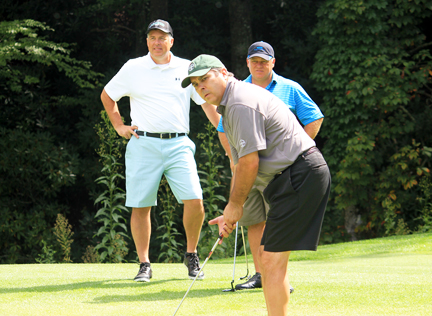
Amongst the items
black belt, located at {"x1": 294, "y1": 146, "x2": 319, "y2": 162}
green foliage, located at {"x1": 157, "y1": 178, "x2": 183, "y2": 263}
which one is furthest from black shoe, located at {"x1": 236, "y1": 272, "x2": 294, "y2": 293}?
green foliage, located at {"x1": 157, "y1": 178, "x2": 183, "y2": 263}

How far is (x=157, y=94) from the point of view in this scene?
461 centimetres

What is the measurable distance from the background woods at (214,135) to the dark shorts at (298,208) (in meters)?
5.58

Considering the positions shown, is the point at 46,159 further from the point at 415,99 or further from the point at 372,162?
the point at 415,99

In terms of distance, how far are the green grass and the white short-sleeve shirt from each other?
53.8 inches

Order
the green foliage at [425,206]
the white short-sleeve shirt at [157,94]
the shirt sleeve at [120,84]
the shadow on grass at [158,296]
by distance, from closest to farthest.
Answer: the shadow on grass at [158,296] < the white short-sleeve shirt at [157,94] < the shirt sleeve at [120,84] < the green foliage at [425,206]

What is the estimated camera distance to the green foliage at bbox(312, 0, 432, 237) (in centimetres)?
960

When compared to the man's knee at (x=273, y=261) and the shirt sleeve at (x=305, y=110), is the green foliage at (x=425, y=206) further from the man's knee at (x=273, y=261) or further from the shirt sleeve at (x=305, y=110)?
the man's knee at (x=273, y=261)

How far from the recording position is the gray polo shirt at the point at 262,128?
2674 mm

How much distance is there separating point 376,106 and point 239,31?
3.37m

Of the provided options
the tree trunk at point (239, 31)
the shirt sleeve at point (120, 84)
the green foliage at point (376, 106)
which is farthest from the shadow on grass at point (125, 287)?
the tree trunk at point (239, 31)

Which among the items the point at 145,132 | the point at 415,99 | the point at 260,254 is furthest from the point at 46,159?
the point at 260,254

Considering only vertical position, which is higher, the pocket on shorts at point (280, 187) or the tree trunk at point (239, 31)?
the tree trunk at point (239, 31)

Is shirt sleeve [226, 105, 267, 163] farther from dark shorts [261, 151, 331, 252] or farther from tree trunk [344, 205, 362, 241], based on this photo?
tree trunk [344, 205, 362, 241]

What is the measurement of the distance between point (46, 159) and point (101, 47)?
10.9 ft
